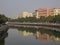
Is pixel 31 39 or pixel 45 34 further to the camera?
pixel 45 34

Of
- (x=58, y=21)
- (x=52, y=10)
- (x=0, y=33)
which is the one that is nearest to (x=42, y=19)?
(x=58, y=21)

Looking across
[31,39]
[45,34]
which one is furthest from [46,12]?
[31,39]

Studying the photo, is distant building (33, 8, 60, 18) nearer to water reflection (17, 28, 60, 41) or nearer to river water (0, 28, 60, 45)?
water reflection (17, 28, 60, 41)

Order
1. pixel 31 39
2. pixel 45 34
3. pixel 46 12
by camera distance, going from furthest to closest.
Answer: pixel 46 12, pixel 45 34, pixel 31 39

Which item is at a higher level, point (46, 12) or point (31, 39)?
point (46, 12)

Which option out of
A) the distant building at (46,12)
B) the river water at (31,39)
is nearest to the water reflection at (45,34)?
the river water at (31,39)

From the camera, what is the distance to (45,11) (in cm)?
13662

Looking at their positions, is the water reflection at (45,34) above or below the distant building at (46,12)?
below

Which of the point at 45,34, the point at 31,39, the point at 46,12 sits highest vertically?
the point at 46,12

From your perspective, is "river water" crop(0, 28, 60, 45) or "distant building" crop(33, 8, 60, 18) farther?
"distant building" crop(33, 8, 60, 18)

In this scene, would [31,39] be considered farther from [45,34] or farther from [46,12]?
[46,12]

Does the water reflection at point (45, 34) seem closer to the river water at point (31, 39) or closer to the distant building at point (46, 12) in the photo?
the river water at point (31, 39)

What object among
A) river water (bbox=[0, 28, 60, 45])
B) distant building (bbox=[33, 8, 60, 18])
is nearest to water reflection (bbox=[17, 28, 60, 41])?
river water (bbox=[0, 28, 60, 45])

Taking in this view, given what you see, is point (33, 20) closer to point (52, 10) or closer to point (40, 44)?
point (52, 10)
